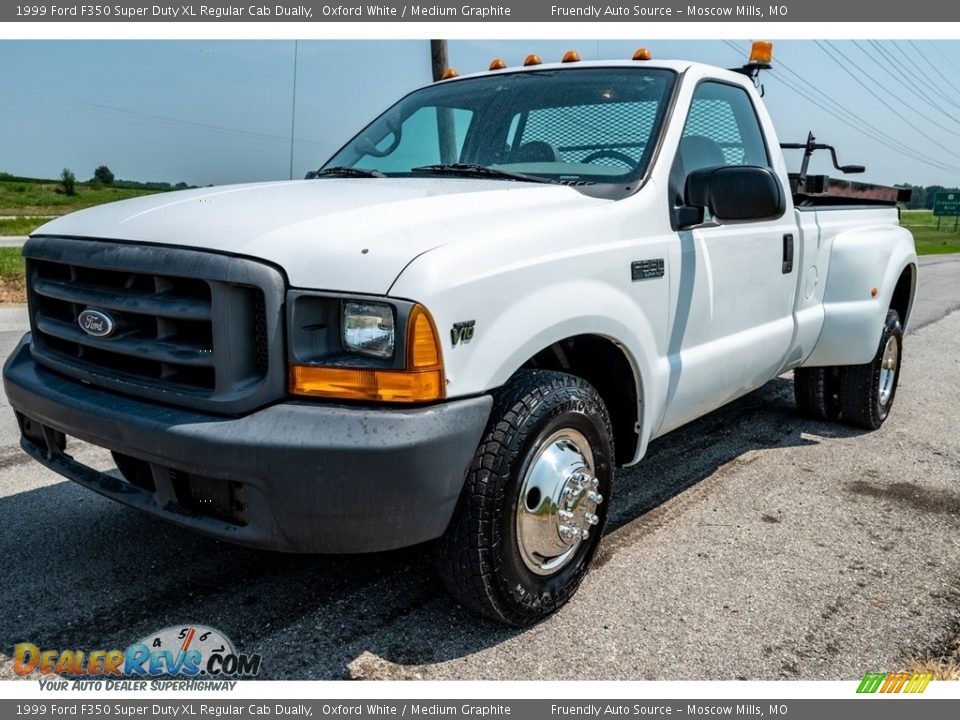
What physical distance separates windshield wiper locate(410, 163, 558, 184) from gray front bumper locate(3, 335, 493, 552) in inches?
47.6

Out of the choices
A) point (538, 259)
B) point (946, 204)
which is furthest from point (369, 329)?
point (946, 204)

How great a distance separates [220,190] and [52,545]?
156 cm

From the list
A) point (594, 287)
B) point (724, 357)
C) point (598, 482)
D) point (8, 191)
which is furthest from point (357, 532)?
point (8, 191)

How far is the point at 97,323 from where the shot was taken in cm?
264

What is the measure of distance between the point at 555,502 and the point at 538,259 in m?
0.78

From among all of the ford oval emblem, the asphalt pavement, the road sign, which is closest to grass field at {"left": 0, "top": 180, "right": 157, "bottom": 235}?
the asphalt pavement

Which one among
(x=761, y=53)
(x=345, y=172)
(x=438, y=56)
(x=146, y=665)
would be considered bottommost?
(x=146, y=665)

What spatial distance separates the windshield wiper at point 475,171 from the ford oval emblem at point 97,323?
1.51 meters

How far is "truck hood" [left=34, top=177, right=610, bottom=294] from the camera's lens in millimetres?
2297

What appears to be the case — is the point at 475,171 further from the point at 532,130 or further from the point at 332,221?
the point at 332,221

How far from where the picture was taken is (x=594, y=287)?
9.32 ft

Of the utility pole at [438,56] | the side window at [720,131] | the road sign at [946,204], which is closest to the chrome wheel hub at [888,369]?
the side window at [720,131]

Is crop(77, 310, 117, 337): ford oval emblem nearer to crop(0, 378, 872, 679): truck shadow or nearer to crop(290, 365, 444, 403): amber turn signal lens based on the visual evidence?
crop(290, 365, 444, 403): amber turn signal lens

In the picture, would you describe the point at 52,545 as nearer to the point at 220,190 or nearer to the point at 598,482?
the point at 220,190
